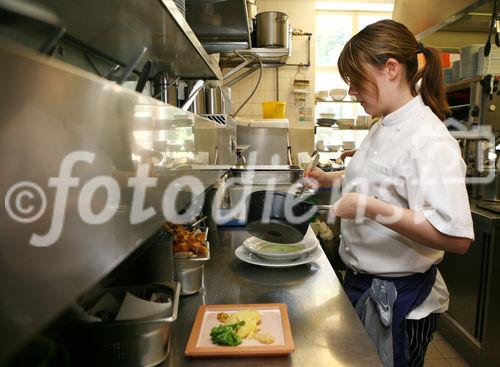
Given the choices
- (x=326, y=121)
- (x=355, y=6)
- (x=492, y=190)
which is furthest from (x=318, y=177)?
(x=355, y=6)

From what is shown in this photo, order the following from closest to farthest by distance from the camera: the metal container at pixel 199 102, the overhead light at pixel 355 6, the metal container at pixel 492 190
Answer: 1. the metal container at pixel 199 102
2. the metal container at pixel 492 190
3. the overhead light at pixel 355 6

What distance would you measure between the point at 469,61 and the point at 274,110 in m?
2.16

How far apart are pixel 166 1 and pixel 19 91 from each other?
1.92ft

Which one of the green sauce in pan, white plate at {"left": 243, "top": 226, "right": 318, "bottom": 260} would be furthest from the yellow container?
the green sauce in pan

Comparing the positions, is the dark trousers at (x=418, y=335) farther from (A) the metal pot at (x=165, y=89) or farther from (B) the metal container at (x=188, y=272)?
(A) the metal pot at (x=165, y=89)

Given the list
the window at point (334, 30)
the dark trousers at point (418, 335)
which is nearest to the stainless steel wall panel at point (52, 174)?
the dark trousers at point (418, 335)

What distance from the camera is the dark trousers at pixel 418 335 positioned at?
1424mm

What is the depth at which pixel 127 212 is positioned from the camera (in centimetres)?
47

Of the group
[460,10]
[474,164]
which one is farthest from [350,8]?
[474,164]

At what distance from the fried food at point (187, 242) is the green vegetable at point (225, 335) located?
32 centimetres

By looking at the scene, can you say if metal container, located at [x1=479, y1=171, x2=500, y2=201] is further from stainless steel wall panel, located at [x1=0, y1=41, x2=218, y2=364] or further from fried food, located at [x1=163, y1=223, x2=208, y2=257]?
stainless steel wall panel, located at [x1=0, y1=41, x2=218, y2=364]

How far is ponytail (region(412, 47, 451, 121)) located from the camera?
136 cm

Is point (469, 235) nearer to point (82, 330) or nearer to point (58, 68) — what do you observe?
point (82, 330)

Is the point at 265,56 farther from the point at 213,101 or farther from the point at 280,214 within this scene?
the point at 280,214
